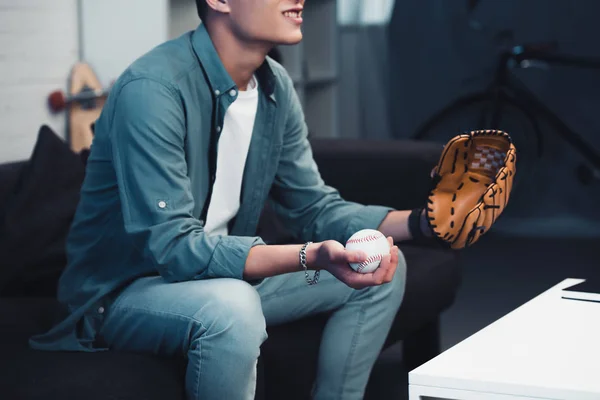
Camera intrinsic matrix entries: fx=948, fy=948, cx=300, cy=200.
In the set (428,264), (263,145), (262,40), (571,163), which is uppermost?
(262,40)

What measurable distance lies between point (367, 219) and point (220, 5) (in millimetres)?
549

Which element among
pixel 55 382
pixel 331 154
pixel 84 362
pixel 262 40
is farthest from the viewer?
pixel 331 154

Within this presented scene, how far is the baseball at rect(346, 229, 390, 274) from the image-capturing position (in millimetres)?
1589

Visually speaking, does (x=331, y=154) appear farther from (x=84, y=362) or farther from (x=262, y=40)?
(x=84, y=362)

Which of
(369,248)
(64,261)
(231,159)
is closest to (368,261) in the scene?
(369,248)

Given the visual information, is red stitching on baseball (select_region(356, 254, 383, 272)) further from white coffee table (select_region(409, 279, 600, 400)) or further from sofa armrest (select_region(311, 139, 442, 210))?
sofa armrest (select_region(311, 139, 442, 210))

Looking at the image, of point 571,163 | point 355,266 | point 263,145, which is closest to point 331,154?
point 263,145

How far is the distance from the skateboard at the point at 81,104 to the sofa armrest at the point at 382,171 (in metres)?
0.66

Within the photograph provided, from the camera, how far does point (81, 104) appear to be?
109 inches

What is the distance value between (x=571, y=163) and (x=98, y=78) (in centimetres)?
319

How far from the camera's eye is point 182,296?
1.64 meters

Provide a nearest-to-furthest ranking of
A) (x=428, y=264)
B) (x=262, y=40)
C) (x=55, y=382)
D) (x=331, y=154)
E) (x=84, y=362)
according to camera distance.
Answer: (x=55, y=382) < (x=84, y=362) < (x=262, y=40) < (x=428, y=264) < (x=331, y=154)

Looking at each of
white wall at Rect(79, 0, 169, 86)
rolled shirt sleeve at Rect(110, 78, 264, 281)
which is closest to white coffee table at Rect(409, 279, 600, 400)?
rolled shirt sleeve at Rect(110, 78, 264, 281)

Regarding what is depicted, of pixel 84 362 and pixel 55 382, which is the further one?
pixel 84 362
